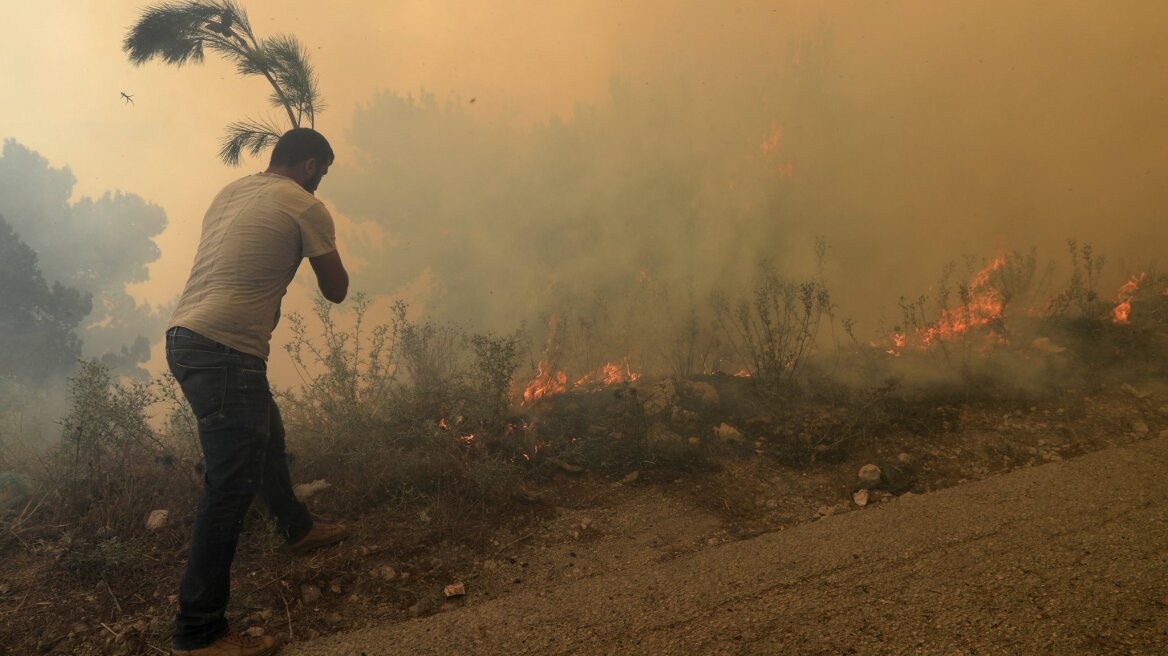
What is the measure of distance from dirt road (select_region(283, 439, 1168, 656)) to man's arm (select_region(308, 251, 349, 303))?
56.9 inches

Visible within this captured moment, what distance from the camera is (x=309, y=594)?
2615 millimetres

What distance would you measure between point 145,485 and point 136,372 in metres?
15.9

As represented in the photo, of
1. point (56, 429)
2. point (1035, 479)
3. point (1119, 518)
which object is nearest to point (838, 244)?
point (1035, 479)

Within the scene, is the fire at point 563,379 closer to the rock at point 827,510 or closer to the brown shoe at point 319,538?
the brown shoe at point 319,538

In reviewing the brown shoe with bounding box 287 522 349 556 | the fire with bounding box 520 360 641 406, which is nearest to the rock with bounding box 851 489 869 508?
the fire with bounding box 520 360 641 406

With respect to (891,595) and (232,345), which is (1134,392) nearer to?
(891,595)

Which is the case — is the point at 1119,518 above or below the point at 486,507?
below

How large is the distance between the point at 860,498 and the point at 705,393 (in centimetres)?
171

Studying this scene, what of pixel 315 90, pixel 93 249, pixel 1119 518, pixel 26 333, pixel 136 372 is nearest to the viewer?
pixel 1119 518

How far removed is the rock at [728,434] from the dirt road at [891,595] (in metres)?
1.20

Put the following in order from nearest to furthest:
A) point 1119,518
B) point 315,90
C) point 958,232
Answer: point 1119,518
point 315,90
point 958,232

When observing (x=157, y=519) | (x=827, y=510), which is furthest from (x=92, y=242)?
(x=827, y=510)

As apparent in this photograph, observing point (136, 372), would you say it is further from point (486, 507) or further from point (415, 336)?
point (486, 507)

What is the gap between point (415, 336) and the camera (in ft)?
18.1
